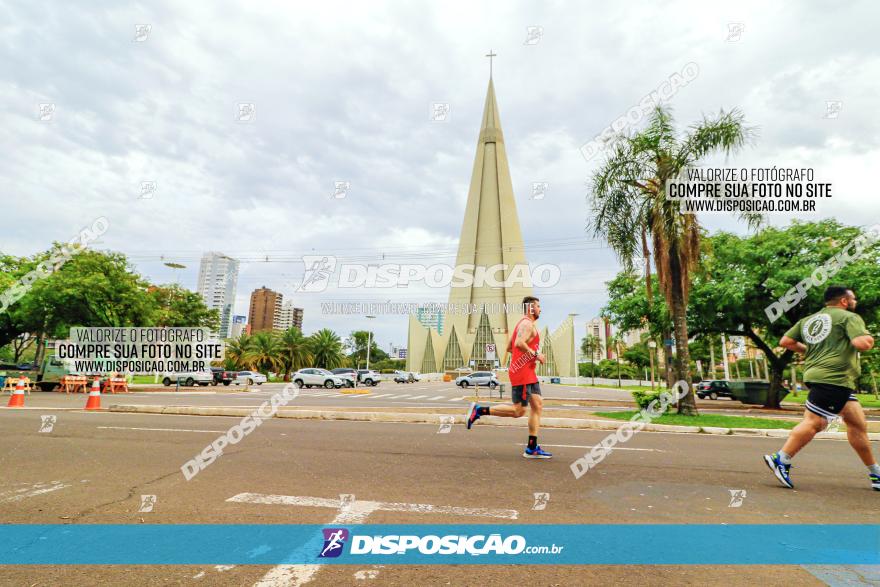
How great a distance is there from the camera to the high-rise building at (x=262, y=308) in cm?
10475

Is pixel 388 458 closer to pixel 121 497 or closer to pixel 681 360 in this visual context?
pixel 121 497

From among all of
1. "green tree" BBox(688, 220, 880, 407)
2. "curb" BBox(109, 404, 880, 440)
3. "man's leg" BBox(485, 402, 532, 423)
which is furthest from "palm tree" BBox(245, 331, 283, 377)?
"man's leg" BBox(485, 402, 532, 423)

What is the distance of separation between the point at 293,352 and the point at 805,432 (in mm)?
47389

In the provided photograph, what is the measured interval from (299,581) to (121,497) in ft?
8.01

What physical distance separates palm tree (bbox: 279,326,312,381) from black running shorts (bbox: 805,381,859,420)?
46.9 meters

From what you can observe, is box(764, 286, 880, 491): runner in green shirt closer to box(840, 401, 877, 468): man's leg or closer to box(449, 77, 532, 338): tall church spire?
box(840, 401, 877, 468): man's leg

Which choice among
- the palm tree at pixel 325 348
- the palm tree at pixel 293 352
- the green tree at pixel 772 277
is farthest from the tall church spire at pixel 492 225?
the green tree at pixel 772 277

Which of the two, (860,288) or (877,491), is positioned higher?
(860,288)

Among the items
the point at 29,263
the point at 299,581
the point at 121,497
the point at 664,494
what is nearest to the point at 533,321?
the point at 664,494

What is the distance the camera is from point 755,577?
7.97ft

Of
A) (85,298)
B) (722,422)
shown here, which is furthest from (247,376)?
(722,422)

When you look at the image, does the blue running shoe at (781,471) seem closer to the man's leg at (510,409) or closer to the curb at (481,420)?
the man's leg at (510,409)

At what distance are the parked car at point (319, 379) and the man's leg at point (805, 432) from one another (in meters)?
33.0

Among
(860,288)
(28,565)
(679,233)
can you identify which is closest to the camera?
(28,565)
